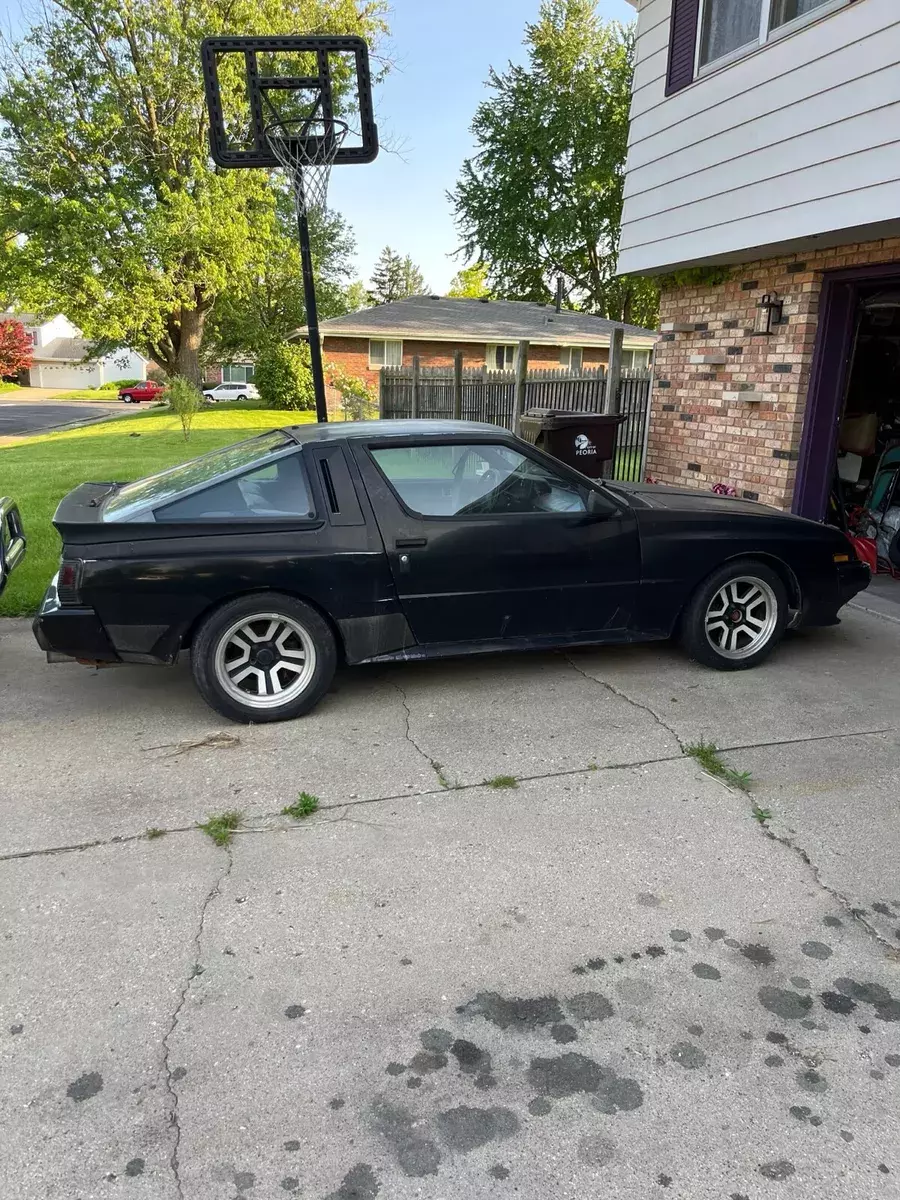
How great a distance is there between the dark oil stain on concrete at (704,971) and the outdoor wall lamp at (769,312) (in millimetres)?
6377

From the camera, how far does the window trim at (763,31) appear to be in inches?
242

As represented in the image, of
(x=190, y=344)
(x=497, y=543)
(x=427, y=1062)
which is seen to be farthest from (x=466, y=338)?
(x=427, y=1062)

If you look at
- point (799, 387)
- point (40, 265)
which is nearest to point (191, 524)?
point (799, 387)

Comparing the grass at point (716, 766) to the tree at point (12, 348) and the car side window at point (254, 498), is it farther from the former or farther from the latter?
the tree at point (12, 348)

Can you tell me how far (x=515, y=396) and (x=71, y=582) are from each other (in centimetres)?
912

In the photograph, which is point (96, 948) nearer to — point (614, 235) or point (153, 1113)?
point (153, 1113)

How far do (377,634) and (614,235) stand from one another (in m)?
34.0

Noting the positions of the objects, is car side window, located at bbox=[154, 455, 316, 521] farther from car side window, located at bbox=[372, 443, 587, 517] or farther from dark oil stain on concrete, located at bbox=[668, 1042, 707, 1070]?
dark oil stain on concrete, located at bbox=[668, 1042, 707, 1070]

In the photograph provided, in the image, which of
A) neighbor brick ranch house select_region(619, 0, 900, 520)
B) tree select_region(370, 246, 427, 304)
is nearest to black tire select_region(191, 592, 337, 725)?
neighbor brick ranch house select_region(619, 0, 900, 520)

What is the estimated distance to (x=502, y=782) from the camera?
3.69 m

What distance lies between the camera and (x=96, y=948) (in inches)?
105

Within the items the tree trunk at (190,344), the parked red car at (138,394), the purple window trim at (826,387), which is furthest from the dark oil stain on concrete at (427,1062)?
the parked red car at (138,394)

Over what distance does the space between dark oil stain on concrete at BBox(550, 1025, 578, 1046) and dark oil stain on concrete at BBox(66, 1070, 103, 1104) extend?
1.18 meters

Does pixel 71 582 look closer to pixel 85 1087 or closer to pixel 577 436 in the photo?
pixel 85 1087
